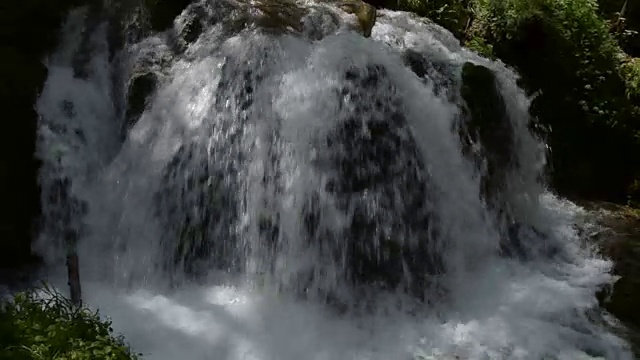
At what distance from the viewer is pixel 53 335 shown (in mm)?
4449

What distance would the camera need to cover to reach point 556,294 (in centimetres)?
627

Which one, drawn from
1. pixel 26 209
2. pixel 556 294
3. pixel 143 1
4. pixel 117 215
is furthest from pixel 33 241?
pixel 556 294

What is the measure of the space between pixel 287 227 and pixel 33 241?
239 cm

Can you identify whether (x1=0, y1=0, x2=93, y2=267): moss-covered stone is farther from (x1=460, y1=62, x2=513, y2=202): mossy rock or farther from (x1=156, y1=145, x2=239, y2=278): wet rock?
(x1=460, y1=62, x2=513, y2=202): mossy rock

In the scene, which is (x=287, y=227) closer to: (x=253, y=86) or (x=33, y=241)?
(x=253, y=86)

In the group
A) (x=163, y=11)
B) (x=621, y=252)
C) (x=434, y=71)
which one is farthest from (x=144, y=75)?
(x=621, y=252)

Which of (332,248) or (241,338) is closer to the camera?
(241,338)

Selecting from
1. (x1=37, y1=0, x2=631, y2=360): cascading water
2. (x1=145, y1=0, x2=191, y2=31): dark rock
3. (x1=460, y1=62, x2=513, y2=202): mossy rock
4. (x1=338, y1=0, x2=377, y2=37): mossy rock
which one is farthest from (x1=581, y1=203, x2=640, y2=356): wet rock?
(x1=145, y1=0, x2=191, y2=31): dark rock

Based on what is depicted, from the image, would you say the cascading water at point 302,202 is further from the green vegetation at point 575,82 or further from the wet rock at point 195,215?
the green vegetation at point 575,82

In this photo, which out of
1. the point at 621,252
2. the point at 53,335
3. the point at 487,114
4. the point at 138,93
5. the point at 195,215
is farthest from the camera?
the point at 487,114

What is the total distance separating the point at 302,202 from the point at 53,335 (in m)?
2.45

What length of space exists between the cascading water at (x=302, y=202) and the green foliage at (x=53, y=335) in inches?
21.6

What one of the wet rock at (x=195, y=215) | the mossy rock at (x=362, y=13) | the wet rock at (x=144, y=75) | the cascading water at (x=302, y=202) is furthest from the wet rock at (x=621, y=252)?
the wet rock at (x=144, y=75)

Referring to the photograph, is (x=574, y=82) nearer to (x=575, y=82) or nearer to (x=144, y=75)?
(x=575, y=82)
